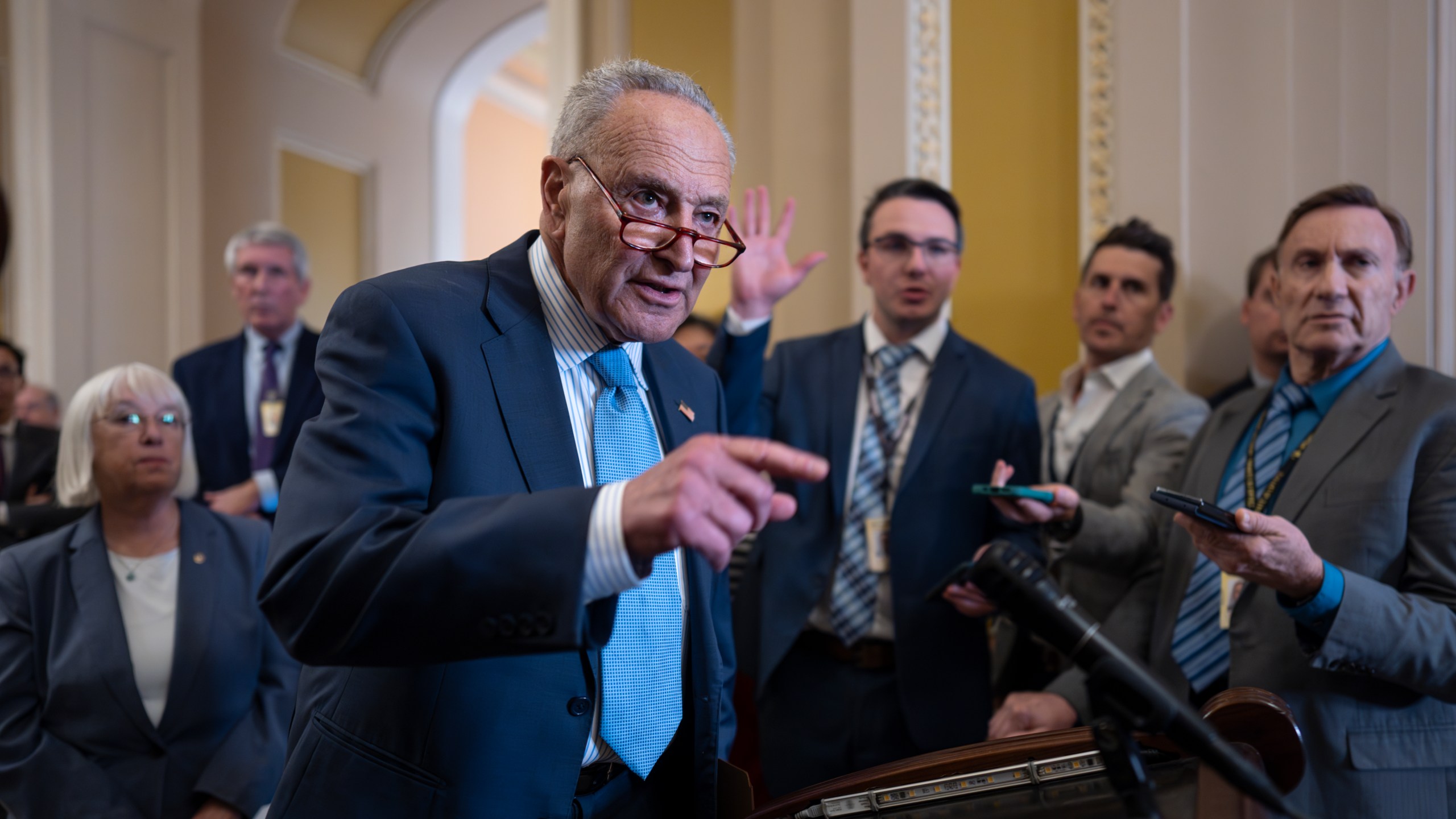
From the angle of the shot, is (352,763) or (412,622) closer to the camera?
(412,622)

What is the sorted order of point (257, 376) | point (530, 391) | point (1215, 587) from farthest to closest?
1. point (257, 376)
2. point (1215, 587)
3. point (530, 391)

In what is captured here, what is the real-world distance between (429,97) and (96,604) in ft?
20.8

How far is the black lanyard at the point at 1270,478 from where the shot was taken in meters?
2.27

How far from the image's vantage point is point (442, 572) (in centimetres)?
108

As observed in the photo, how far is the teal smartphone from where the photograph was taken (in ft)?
7.05

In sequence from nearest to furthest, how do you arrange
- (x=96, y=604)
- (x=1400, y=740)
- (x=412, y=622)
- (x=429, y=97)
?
1. (x=412, y=622)
2. (x=1400, y=740)
3. (x=96, y=604)
4. (x=429, y=97)

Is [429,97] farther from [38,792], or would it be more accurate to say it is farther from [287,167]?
[38,792]

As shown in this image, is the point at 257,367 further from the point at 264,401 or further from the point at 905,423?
the point at 905,423

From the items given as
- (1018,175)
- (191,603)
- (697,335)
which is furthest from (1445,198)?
(191,603)

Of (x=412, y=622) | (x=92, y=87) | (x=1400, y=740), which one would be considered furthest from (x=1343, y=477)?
(x=92, y=87)

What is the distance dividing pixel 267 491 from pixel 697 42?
2.54 metres

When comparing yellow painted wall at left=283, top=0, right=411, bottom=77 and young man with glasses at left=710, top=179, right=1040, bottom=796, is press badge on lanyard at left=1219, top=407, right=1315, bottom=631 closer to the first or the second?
young man with glasses at left=710, top=179, right=1040, bottom=796

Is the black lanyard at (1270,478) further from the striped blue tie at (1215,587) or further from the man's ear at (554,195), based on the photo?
the man's ear at (554,195)

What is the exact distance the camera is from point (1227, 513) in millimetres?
1670
